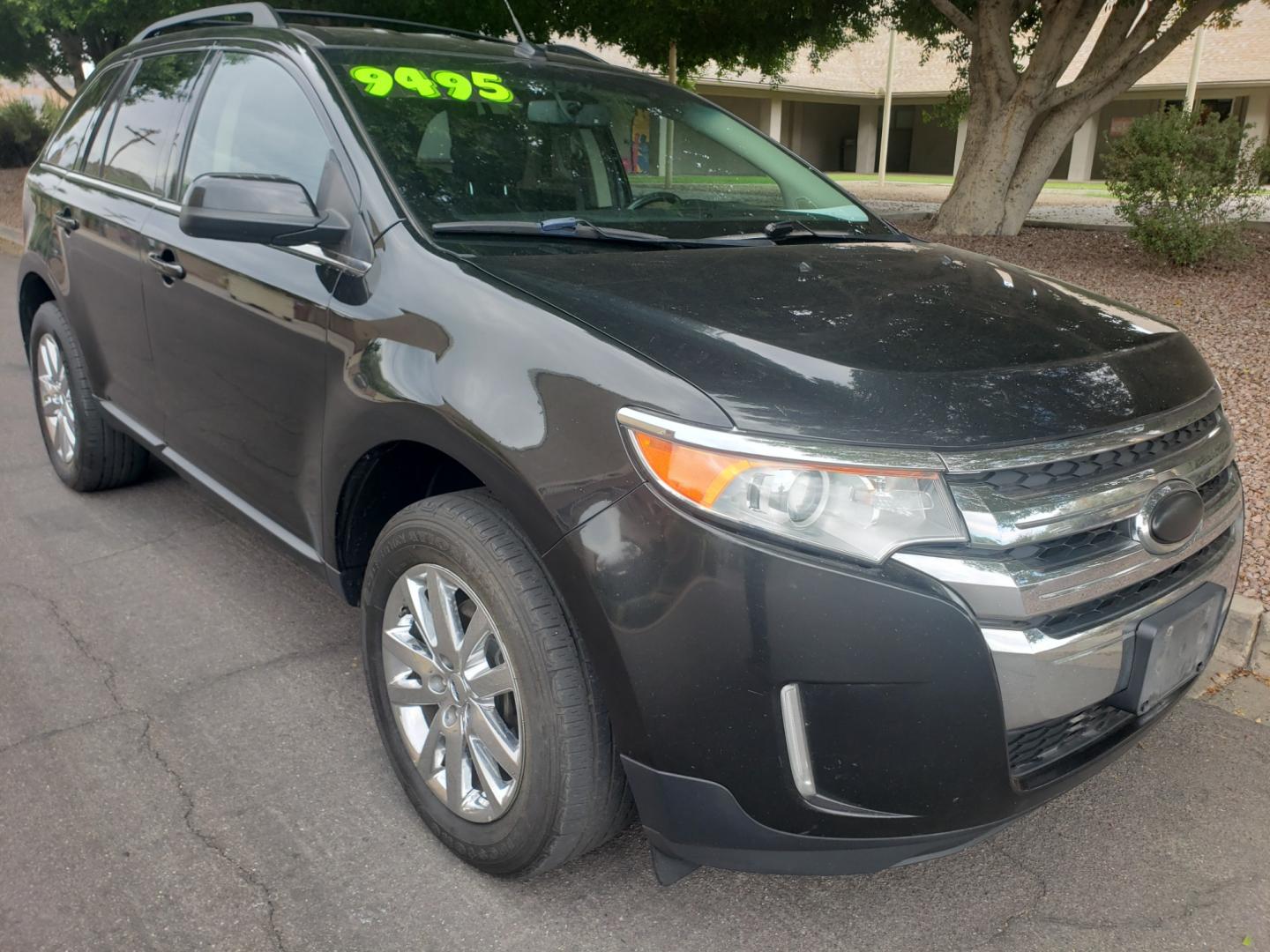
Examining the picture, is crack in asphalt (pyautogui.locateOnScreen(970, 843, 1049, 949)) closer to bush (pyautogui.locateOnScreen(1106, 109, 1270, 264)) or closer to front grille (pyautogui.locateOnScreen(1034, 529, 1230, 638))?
front grille (pyautogui.locateOnScreen(1034, 529, 1230, 638))

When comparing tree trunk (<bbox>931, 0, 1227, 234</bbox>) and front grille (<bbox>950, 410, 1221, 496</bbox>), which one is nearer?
front grille (<bbox>950, 410, 1221, 496</bbox>)

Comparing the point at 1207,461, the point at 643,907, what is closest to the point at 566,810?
the point at 643,907

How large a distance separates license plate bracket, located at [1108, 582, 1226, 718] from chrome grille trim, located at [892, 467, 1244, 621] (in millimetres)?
110

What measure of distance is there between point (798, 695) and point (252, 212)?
165 cm

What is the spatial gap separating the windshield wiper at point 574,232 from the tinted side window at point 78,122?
2.55m

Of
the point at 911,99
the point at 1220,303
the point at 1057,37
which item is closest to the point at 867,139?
the point at 911,99

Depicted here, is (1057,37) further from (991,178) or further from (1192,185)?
(1192,185)

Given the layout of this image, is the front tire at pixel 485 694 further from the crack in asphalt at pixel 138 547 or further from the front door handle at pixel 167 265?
the crack in asphalt at pixel 138 547

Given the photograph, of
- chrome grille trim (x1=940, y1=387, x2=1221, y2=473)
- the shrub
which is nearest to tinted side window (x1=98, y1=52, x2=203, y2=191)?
chrome grille trim (x1=940, y1=387, x2=1221, y2=473)

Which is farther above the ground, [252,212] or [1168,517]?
[252,212]

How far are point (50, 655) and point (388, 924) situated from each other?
1738mm

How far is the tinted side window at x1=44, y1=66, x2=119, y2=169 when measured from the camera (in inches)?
169

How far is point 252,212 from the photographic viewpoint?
7.92 feet

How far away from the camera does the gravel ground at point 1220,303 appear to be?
14.2ft
